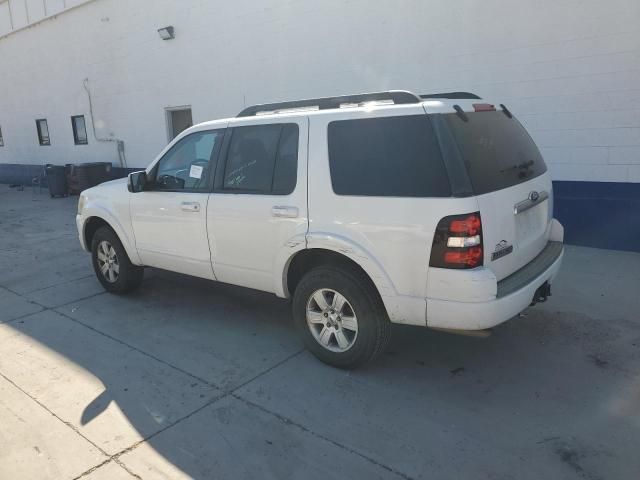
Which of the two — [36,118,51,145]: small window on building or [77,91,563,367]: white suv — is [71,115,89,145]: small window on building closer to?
[36,118,51,145]: small window on building

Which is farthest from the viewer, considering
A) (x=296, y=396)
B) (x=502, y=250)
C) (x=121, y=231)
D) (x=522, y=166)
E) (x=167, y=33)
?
(x=167, y=33)

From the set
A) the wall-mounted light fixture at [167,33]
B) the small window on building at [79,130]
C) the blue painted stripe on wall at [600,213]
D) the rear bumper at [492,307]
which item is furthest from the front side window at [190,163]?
the small window on building at [79,130]

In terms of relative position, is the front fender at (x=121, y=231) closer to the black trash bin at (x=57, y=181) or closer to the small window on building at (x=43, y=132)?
the black trash bin at (x=57, y=181)

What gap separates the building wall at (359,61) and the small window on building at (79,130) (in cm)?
23

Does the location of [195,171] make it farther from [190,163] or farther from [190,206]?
[190,206]

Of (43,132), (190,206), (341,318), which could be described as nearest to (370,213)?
(341,318)

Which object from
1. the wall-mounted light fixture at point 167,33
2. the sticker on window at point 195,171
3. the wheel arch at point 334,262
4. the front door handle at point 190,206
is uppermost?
the wall-mounted light fixture at point 167,33

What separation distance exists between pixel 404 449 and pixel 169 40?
36.2ft

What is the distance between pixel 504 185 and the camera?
130 inches

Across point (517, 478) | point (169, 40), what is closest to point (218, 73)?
point (169, 40)

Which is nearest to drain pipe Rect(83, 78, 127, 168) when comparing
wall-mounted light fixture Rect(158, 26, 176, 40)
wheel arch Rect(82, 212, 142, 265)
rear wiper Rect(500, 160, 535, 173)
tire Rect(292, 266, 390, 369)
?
wall-mounted light fixture Rect(158, 26, 176, 40)

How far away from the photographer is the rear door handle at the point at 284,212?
3695 millimetres

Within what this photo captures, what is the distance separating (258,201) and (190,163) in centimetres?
100

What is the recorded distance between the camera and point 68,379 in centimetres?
382
